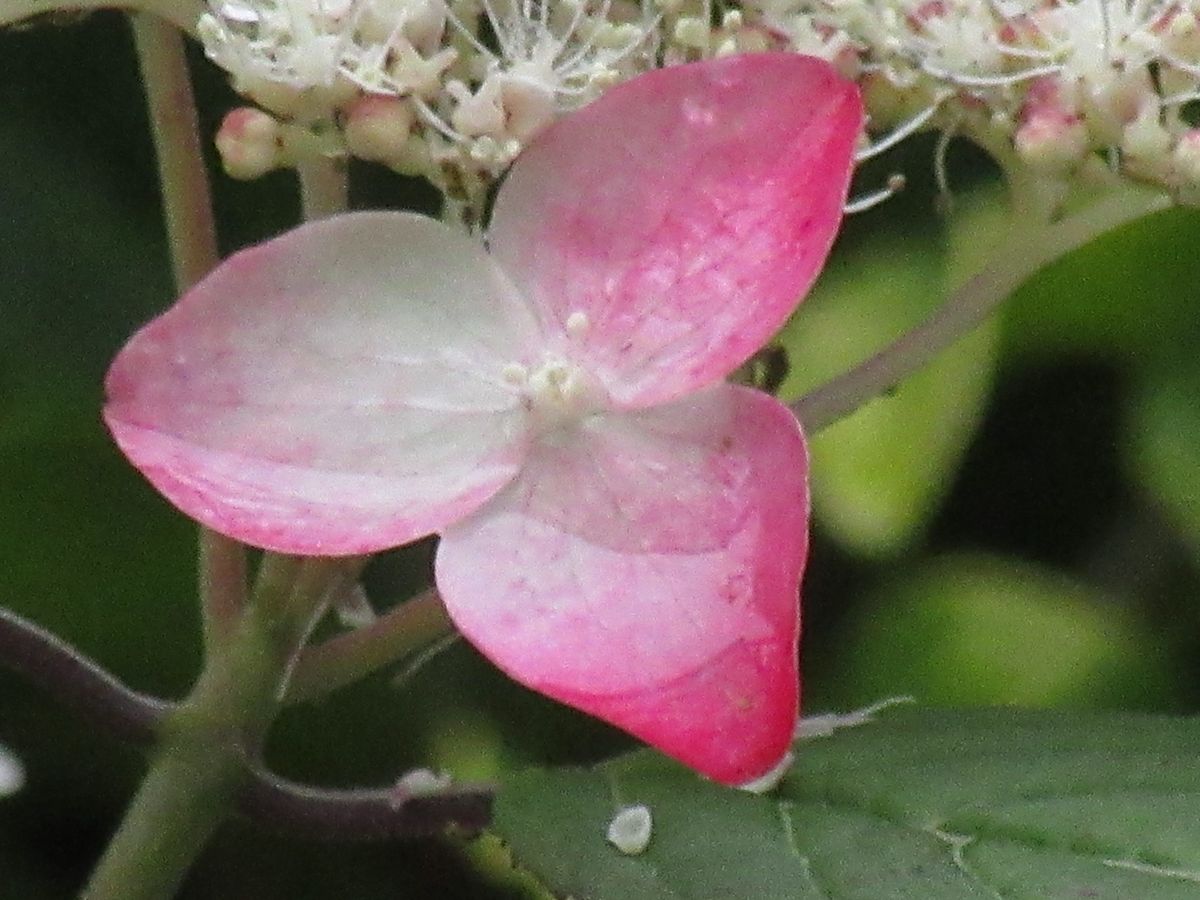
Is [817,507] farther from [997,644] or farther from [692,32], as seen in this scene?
[692,32]

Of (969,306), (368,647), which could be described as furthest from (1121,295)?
(368,647)

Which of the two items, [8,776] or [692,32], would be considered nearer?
[692,32]

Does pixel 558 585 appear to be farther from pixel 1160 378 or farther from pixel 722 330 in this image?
pixel 1160 378

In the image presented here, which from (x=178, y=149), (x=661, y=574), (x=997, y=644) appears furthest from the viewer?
(x=997, y=644)

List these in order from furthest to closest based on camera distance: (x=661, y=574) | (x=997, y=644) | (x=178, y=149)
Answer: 1. (x=997, y=644)
2. (x=178, y=149)
3. (x=661, y=574)

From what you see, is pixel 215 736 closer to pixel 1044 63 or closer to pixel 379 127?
pixel 379 127

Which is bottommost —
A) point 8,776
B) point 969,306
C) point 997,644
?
point 997,644

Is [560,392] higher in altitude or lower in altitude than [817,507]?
higher
